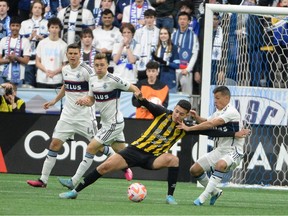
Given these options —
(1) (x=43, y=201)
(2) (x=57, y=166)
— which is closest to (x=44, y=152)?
(2) (x=57, y=166)

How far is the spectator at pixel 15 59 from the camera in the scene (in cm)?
2027

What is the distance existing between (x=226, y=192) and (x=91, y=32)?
16.7ft

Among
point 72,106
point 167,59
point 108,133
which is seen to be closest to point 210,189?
point 108,133

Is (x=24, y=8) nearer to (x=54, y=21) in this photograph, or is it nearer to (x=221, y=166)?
(x=54, y=21)

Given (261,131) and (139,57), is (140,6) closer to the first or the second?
(139,57)

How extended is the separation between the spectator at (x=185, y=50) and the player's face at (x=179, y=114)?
673cm

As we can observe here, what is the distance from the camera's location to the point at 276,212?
12.6 meters

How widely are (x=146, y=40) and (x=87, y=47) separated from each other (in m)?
1.17

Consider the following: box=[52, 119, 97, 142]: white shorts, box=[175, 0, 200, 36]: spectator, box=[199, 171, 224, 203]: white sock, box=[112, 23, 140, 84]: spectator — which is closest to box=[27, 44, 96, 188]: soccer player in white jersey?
box=[52, 119, 97, 142]: white shorts

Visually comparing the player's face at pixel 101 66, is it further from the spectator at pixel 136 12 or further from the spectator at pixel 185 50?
the spectator at pixel 136 12

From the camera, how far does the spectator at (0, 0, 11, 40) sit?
21031 mm

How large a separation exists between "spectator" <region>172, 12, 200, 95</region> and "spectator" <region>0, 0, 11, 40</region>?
3455 millimetres

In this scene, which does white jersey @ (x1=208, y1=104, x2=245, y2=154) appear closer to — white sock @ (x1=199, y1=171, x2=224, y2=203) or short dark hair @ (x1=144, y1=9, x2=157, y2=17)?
white sock @ (x1=199, y1=171, x2=224, y2=203)

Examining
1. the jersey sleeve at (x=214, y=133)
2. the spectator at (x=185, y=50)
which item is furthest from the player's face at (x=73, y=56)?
the spectator at (x=185, y=50)
